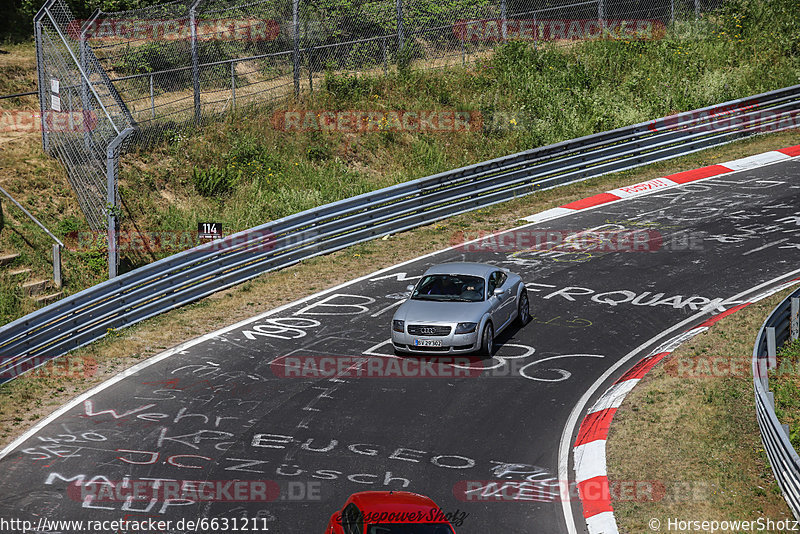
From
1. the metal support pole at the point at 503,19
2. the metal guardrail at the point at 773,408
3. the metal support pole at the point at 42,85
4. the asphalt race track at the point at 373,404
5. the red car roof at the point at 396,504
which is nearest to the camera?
the red car roof at the point at 396,504

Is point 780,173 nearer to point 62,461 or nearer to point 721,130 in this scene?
point 721,130

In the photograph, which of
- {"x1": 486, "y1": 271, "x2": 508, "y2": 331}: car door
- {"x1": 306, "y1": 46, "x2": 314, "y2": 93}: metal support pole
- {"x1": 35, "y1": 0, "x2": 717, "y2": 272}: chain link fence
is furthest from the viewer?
{"x1": 306, "y1": 46, "x2": 314, "y2": 93}: metal support pole

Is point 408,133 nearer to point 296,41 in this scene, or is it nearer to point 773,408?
point 296,41

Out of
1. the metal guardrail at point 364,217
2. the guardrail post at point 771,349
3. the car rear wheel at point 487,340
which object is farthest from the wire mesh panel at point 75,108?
the guardrail post at point 771,349

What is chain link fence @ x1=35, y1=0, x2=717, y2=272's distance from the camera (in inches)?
781

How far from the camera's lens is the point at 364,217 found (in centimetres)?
2162

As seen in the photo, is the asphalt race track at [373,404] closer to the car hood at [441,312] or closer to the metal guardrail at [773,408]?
the car hood at [441,312]

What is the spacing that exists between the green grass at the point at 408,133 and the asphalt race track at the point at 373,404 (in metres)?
4.63

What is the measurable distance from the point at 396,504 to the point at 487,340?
6.32 meters

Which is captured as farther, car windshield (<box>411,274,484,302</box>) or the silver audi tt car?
car windshield (<box>411,274,484,302</box>)

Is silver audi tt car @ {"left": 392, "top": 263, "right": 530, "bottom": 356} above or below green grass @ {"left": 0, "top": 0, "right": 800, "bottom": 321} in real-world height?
below

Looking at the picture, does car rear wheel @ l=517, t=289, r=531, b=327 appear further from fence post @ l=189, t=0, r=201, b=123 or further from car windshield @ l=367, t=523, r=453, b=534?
fence post @ l=189, t=0, r=201, b=123

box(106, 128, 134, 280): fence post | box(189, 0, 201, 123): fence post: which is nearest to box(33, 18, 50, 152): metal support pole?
box(189, 0, 201, 123): fence post

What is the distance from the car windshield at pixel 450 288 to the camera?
15.7 meters
